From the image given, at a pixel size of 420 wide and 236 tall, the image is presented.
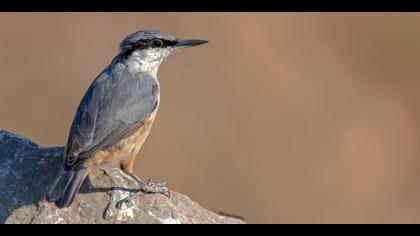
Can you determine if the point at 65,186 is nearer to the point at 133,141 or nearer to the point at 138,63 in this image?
the point at 133,141

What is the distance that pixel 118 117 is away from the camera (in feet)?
25.3

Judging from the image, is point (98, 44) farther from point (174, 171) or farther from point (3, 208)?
point (3, 208)

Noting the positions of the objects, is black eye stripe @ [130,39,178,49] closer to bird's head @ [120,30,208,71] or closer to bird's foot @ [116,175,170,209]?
bird's head @ [120,30,208,71]

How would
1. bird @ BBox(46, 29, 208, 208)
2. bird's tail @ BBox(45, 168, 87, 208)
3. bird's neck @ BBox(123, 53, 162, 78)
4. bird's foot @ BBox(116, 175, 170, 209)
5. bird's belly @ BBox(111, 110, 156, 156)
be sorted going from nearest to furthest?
1. bird's tail @ BBox(45, 168, 87, 208)
2. bird @ BBox(46, 29, 208, 208)
3. bird's foot @ BBox(116, 175, 170, 209)
4. bird's belly @ BBox(111, 110, 156, 156)
5. bird's neck @ BBox(123, 53, 162, 78)

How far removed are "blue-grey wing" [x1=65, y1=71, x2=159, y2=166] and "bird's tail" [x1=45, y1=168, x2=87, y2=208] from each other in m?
0.10

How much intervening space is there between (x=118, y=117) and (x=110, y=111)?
0.11 meters

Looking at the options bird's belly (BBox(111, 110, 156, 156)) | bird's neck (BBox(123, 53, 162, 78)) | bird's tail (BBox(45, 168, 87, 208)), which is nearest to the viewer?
bird's tail (BBox(45, 168, 87, 208))

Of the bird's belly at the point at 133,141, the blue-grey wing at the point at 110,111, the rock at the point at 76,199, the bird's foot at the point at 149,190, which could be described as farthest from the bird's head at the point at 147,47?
the bird's foot at the point at 149,190

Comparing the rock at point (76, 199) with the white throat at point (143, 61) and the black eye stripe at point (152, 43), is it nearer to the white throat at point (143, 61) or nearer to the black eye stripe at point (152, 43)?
the white throat at point (143, 61)

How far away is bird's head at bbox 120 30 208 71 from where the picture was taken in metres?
8.50

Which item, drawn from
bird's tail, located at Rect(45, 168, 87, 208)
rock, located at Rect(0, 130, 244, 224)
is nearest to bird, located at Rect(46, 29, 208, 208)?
bird's tail, located at Rect(45, 168, 87, 208)

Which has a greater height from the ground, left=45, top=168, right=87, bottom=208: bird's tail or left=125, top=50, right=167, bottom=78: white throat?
left=125, top=50, right=167, bottom=78: white throat

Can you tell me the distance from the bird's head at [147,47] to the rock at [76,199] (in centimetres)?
128

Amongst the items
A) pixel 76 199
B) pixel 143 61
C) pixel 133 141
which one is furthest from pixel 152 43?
pixel 76 199
